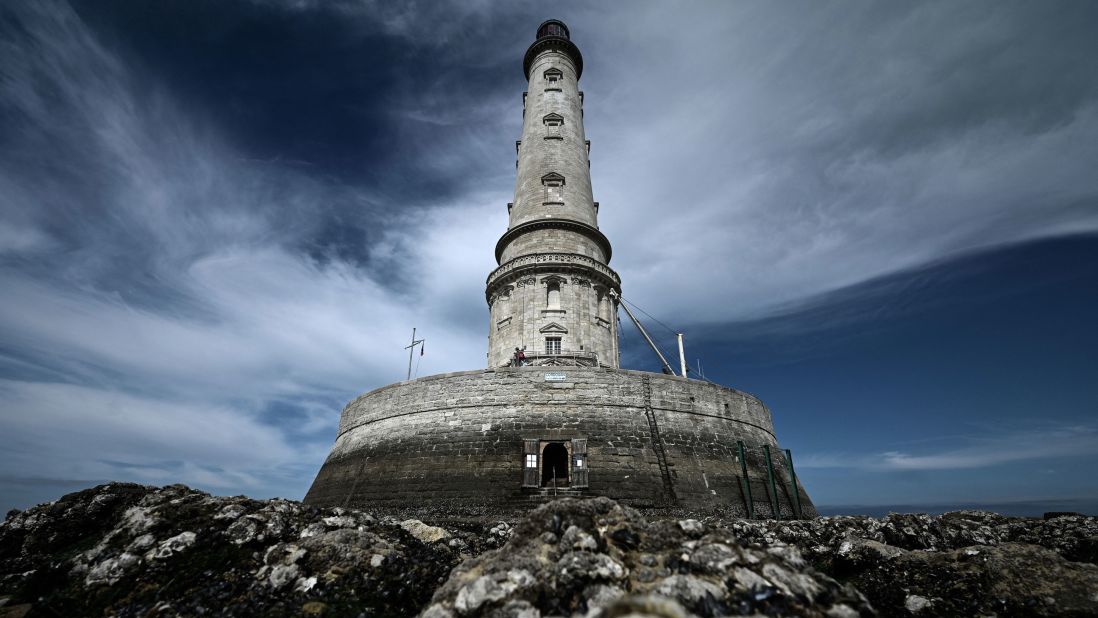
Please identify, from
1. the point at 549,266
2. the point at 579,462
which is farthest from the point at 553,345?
the point at 579,462

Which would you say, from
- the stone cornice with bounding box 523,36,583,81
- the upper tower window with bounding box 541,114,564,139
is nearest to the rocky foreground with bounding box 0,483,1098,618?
the upper tower window with bounding box 541,114,564,139

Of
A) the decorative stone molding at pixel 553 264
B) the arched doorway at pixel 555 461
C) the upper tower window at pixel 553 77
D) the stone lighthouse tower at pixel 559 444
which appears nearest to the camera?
the stone lighthouse tower at pixel 559 444

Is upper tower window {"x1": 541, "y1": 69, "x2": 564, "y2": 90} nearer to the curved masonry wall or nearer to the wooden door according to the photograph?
the curved masonry wall

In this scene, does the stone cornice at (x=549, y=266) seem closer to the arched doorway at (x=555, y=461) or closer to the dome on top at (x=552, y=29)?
the arched doorway at (x=555, y=461)

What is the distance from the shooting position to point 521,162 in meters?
27.3

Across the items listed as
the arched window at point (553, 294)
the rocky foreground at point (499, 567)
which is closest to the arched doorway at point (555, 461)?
the rocky foreground at point (499, 567)

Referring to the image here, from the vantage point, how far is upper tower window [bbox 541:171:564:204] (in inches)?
972

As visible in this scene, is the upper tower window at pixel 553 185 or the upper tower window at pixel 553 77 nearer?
the upper tower window at pixel 553 185

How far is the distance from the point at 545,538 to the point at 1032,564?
6466 millimetres

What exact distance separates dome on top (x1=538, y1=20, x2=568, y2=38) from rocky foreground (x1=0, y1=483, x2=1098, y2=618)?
3551 centimetres

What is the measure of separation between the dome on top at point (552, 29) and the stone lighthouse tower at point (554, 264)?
9910 millimetres

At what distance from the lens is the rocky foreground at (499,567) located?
3865 millimetres

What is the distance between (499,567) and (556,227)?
66.3 feet

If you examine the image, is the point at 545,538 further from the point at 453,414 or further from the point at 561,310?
the point at 561,310
